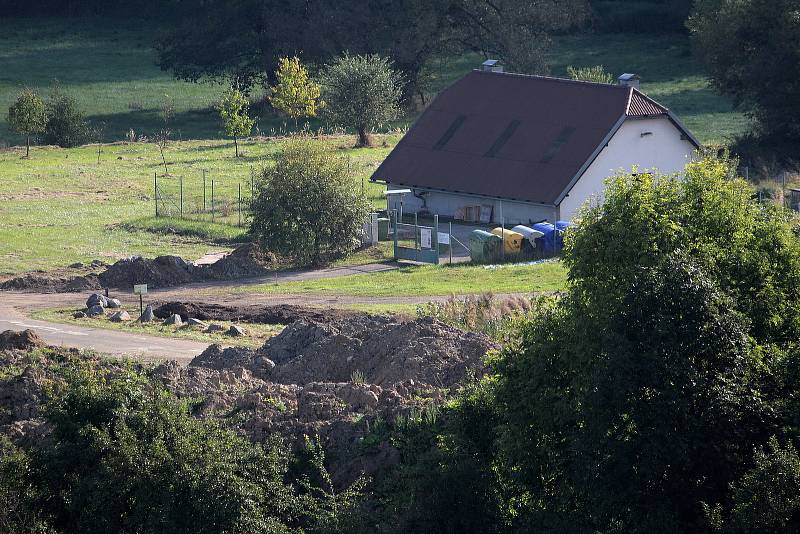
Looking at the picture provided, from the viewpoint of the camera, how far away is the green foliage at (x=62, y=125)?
237ft

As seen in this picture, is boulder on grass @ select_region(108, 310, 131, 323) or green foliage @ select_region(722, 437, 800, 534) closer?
green foliage @ select_region(722, 437, 800, 534)

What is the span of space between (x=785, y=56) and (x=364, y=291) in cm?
3091

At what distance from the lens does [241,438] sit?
21.5 meters

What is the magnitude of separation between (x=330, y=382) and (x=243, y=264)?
18265 mm

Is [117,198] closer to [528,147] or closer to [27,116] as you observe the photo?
[27,116]

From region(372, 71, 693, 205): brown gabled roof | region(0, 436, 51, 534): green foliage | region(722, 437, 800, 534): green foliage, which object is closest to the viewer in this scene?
region(722, 437, 800, 534): green foliage

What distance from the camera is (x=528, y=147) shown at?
1984 inches

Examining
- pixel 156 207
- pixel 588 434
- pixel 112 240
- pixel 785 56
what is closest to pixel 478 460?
pixel 588 434

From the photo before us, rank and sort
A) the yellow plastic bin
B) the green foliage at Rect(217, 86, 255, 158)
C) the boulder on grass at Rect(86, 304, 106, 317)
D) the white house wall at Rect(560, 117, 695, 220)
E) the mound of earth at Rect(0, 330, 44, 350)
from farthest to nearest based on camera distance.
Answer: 1. the green foliage at Rect(217, 86, 255, 158)
2. the white house wall at Rect(560, 117, 695, 220)
3. the yellow plastic bin
4. the boulder on grass at Rect(86, 304, 106, 317)
5. the mound of earth at Rect(0, 330, 44, 350)

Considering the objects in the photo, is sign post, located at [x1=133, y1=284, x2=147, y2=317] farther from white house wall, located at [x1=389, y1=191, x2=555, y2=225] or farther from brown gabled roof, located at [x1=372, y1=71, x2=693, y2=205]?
brown gabled roof, located at [x1=372, y1=71, x2=693, y2=205]

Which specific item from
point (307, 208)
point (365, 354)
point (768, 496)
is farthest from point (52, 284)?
point (768, 496)

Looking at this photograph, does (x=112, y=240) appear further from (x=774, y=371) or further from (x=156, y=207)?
(x=774, y=371)

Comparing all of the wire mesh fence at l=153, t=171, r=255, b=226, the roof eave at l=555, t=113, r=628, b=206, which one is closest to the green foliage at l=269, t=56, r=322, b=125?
the wire mesh fence at l=153, t=171, r=255, b=226

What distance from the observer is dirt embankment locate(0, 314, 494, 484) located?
22531mm
